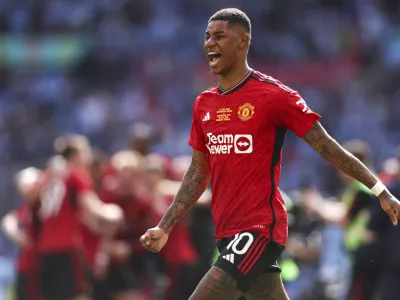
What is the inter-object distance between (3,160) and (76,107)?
295cm

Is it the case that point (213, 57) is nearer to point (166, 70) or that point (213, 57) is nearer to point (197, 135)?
point (197, 135)

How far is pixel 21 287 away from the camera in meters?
12.4

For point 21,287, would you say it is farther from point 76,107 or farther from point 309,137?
point 76,107

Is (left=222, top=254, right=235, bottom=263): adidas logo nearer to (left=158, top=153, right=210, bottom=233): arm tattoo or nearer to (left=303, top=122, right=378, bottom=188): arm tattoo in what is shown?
(left=158, top=153, right=210, bottom=233): arm tattoo

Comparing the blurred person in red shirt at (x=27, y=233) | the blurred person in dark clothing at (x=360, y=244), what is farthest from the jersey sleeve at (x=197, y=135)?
the blurred person in red shirt at (x=27, y=233)

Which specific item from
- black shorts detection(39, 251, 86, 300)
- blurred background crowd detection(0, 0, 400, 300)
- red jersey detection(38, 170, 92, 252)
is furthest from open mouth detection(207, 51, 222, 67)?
blurred background crowd detection(0, 0, 400, 300)

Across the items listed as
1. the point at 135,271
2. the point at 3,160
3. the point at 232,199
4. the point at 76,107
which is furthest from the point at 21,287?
the point at 76,107

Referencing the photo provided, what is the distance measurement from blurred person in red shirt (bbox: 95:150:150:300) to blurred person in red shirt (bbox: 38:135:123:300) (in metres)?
0.19

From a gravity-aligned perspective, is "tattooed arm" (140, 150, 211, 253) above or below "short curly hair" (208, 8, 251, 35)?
below

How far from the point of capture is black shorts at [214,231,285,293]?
20.4ft

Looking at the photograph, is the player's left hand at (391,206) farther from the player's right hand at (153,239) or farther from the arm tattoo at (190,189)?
the player's right hand at (153,239)

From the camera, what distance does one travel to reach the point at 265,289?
632cm

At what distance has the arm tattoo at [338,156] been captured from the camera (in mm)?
6309

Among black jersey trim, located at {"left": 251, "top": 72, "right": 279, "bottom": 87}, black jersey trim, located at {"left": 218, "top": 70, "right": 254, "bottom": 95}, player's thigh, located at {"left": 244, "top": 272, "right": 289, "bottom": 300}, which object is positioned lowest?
player's thigh, located at {"left": 244, "top": 272, "right": 289, "bottom": 300}
